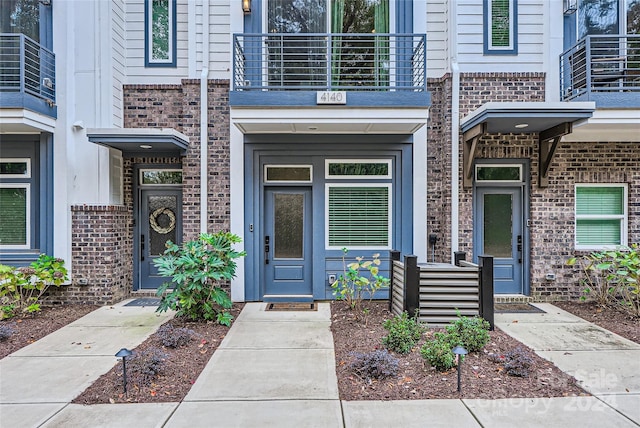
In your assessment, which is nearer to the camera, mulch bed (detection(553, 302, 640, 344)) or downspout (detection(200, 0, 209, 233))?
mulch bed (detection(553, 302, 640, 344))

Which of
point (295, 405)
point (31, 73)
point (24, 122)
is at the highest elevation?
point (31, 73)

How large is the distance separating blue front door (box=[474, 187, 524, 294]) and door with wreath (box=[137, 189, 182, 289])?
568 centimetres

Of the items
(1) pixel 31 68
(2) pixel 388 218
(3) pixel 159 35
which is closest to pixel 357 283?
(2) pixel 388 218

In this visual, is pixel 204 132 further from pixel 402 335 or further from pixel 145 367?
pixel 402 335

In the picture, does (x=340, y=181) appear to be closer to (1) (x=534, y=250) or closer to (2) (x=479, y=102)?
(2) (x=479, y=102)

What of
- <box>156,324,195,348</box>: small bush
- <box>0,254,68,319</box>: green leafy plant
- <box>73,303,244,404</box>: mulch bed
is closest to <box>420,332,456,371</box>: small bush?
<box>73,303,244,404</box>: mulch bed

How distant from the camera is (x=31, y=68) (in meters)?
6.29

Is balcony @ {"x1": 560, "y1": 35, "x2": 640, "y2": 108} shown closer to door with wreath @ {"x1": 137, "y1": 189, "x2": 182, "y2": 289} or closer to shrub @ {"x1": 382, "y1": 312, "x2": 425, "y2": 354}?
shrub @ {"x1": 382, "y1": 312, "x2": 425, "y2": 354}

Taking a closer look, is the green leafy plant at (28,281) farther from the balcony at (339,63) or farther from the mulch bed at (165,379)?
the balcony at (339,63)

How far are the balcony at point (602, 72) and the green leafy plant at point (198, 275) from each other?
622 centimetres

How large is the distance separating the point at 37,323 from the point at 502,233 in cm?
775

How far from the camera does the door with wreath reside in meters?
7.20

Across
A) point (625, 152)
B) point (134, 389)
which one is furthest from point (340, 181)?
point (625, 152)

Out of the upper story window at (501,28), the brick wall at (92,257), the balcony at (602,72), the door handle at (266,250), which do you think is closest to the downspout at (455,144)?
the upper story window at (501,28)
